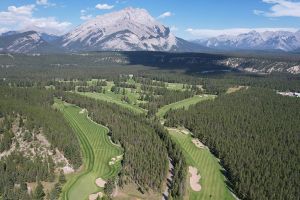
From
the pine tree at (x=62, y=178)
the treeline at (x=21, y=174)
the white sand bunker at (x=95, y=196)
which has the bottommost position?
the white sand bunker at (x=95, y=196)

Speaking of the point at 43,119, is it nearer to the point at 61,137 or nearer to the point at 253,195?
the point at 61,137

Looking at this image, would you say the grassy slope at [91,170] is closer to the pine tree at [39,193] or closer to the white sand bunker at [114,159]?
the white sand bunker at [114,159]

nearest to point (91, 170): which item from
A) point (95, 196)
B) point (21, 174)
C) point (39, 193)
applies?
point (95, 196)

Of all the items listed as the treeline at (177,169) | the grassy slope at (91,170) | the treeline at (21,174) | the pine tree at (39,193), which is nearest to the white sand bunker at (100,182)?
the grassy slope at (91,170)

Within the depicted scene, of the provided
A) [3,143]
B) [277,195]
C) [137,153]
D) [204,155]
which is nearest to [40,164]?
[3,143]

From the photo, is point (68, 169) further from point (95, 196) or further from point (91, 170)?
point (95, 196)

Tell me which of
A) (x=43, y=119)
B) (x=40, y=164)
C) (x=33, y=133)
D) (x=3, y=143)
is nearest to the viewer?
(x=40, y=164)
